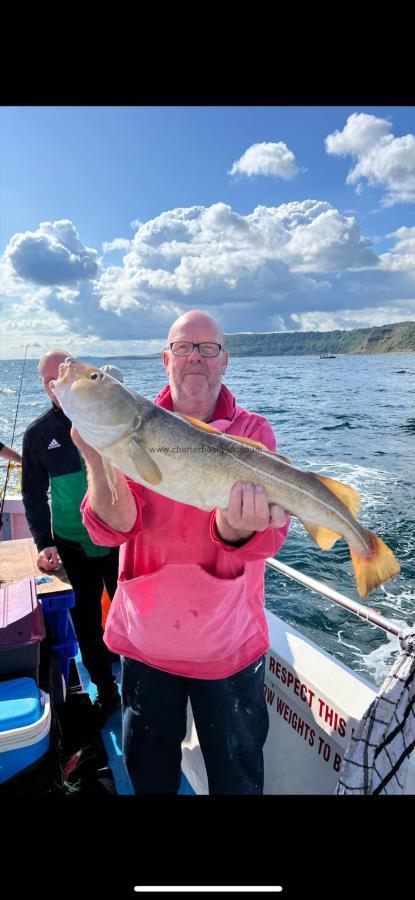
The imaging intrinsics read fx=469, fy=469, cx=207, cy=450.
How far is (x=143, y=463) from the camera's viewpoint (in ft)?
7.17

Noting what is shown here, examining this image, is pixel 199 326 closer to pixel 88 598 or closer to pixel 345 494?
pixel 345 494

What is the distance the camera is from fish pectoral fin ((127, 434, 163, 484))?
2.16m

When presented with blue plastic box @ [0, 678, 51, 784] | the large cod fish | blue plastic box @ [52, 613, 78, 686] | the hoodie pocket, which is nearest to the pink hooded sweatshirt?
the hoodie pocket

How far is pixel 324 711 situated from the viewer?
3.01 metres

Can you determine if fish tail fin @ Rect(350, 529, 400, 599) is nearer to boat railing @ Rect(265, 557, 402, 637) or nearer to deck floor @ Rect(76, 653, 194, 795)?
boat railing @ Rect(265, 557, 402, 637)

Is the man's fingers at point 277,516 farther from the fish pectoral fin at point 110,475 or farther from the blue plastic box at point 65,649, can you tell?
the blue plastic box at point 65,649

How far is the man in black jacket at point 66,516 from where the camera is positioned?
14.4 ft

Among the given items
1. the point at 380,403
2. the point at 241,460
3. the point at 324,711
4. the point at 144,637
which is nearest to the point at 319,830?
the point at 144,637

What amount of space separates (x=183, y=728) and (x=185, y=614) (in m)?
0.67

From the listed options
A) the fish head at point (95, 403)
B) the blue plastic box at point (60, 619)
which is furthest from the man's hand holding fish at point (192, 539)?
the blue plastic box at point (60, 619)

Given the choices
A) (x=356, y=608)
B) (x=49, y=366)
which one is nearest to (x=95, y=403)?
(x=49, y=366)
